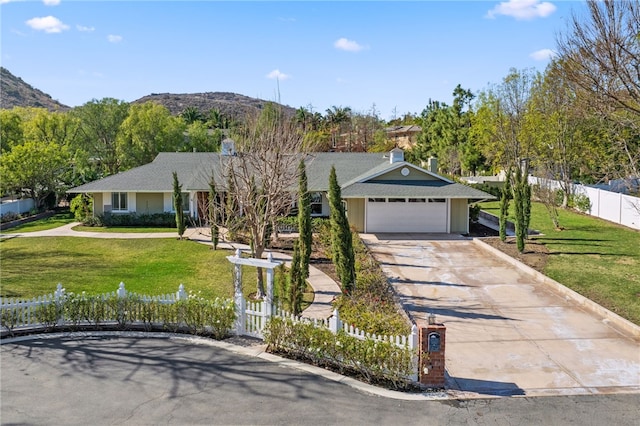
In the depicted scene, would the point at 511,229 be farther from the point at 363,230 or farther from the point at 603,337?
the point at 603,337

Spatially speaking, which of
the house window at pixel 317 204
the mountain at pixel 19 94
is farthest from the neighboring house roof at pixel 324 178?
the mountain at pixel 19 94

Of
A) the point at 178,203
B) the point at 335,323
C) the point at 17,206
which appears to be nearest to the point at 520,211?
the point at 335,323

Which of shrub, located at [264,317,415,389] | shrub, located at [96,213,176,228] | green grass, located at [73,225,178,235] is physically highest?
shrub, located at [96,213,176,228]

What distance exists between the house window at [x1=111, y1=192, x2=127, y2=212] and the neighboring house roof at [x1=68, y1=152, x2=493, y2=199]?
62 cm

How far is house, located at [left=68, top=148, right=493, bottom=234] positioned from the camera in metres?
26.5

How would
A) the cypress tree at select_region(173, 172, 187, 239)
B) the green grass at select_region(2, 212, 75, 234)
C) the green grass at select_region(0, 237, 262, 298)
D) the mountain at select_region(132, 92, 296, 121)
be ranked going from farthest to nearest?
the mountain at select_region(132, 92, 296, 121)
the green grass at select_region(2, 212, 75, 234)
the cypress tree at select_region(173, 172, 187, 239)
the green grass at select_region(0, 237, 262, 298)

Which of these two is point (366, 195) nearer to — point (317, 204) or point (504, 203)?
point (317, 204)

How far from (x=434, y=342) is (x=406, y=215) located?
58.3 feet

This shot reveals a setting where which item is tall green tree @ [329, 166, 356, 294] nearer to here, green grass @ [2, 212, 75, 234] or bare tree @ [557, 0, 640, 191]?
bare tree @ [557, 0, 640, 191]

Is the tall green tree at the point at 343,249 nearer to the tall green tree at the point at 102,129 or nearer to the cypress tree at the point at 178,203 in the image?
the cypress tree at the point at 178,203

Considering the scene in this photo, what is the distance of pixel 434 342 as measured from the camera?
9062mm

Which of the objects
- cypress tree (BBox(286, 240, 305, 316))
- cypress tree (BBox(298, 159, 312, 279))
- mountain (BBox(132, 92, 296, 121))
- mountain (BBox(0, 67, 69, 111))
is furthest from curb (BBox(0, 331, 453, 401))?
mountain (BBox(0, 67, 69, 111))

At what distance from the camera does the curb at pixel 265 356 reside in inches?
351

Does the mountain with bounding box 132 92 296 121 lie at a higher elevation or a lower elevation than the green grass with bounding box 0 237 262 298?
higher
